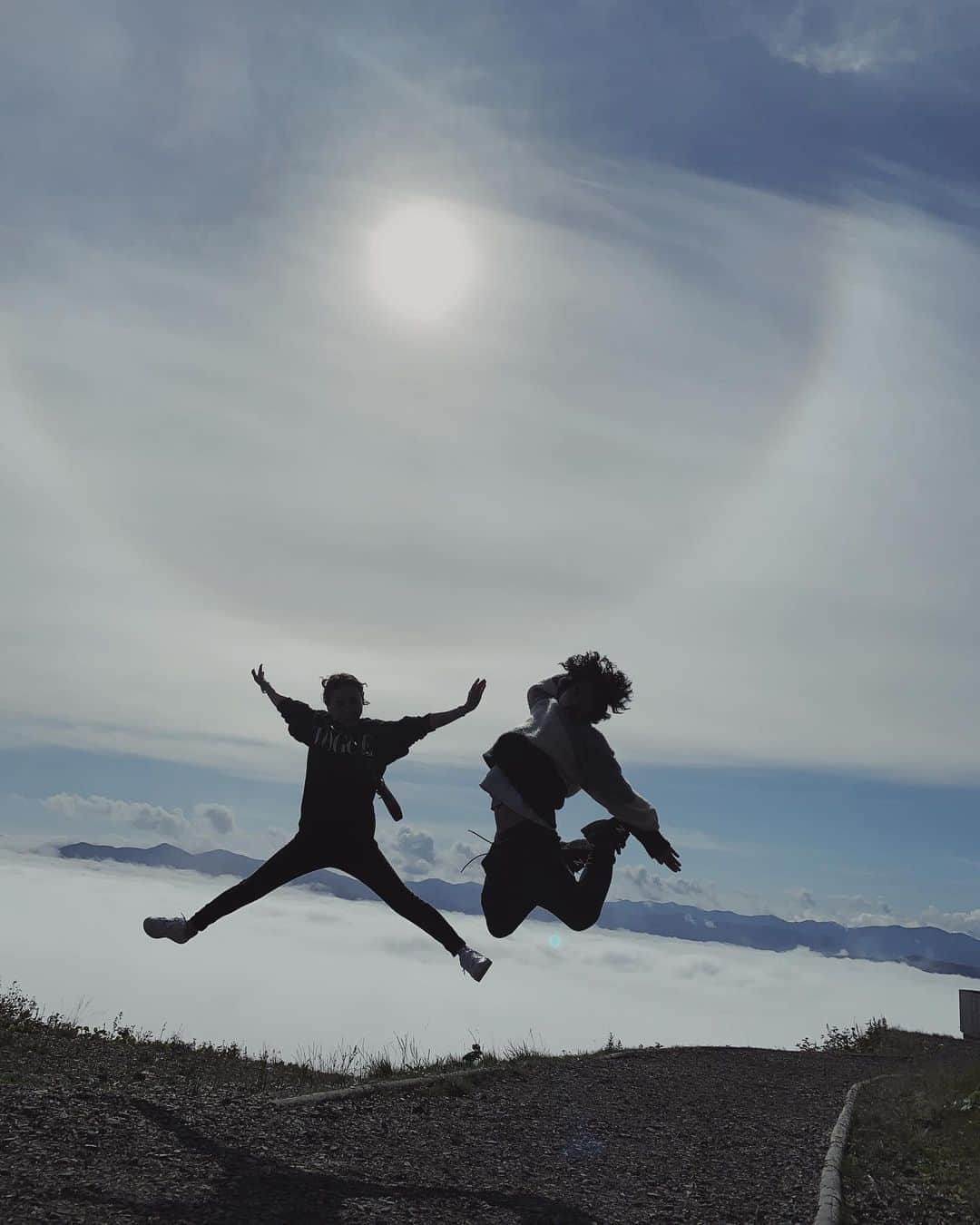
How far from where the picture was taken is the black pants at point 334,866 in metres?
7.75

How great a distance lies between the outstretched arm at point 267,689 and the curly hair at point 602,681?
244 cm

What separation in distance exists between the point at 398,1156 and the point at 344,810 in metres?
2.44

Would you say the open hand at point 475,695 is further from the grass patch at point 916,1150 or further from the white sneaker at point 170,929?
the grass patch at point 916,1150

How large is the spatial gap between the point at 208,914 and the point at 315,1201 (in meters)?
3.01

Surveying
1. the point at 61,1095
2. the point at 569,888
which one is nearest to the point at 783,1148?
the point at 569,888

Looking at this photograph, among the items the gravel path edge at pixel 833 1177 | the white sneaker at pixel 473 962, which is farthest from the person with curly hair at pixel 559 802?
the gravel path edge at pixel 833 1177

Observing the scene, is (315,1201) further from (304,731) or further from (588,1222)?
(304,731)

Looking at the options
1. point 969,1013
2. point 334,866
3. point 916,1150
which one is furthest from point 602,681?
point 969,1013

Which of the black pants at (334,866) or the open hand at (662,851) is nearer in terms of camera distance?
the open hand at (662,851)

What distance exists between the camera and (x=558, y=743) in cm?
699

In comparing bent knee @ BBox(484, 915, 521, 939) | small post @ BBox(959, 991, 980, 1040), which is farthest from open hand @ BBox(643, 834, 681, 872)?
small post @ BBox(959, 991, 980, 1040)

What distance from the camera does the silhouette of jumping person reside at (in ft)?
25.5

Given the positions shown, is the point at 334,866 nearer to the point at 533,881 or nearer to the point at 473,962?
the point at 473,962

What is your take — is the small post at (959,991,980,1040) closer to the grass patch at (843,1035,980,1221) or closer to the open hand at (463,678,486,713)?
the grass patch at (843,1035,980,1221)
